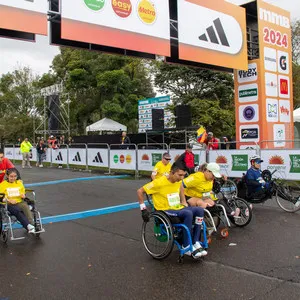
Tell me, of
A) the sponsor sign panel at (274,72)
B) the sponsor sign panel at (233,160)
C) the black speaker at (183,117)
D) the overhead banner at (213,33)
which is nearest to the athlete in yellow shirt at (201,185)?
the sponsor sign panel at (233,160)

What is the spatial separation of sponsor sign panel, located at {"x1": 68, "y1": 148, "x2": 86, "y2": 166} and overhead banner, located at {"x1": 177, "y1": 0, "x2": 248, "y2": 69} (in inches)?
323

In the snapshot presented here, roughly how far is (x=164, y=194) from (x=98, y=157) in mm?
13126

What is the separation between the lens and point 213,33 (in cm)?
1452

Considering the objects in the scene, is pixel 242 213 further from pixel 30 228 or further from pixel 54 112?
pixel 54 112

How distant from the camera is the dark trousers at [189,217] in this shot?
497 cm

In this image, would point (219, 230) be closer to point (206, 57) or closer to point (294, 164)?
point (294, 164)

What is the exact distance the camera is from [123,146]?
Result: 59.7 feet

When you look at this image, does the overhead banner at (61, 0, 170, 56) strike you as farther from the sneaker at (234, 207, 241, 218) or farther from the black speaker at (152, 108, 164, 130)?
the black speaker at (152, 108, 164, 130)

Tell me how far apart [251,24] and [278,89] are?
3147mm

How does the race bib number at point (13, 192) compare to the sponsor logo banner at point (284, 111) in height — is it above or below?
below

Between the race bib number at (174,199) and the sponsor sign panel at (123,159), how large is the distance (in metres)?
10.9

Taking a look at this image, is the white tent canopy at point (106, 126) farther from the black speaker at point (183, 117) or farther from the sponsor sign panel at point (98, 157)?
the sponsor sign panel at point (98, 157)

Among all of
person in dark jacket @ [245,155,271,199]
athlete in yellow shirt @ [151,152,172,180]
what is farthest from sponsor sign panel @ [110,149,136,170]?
person in dark jacket @ [245,155,271,199]

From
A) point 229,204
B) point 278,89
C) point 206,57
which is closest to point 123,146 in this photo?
point 206,57
